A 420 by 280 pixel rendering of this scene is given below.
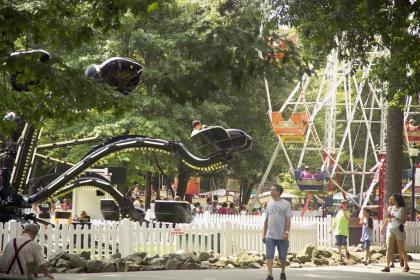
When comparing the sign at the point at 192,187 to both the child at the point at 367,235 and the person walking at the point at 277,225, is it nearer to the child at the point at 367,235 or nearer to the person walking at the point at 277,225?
the child at the point at 367,235

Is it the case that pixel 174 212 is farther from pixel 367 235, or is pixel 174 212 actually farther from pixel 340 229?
pixel 367 235

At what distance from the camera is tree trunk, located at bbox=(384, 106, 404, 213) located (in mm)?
24359

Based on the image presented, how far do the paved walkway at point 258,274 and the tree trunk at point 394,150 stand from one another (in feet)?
16.8

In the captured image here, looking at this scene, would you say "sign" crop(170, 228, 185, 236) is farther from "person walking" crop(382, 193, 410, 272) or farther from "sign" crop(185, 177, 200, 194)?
"sign" crop(185, 177, 200, 194)

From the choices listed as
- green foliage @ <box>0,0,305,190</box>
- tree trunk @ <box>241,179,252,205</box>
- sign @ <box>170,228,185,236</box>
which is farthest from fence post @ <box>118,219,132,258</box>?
tree trunk @ <box>241,179,252,205</box>

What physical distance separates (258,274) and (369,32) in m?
5.72

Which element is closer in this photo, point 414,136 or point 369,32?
point 369,32

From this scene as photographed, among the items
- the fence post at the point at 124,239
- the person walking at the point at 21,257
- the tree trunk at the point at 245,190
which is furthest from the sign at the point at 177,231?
the tree trunk at the point at 245,190

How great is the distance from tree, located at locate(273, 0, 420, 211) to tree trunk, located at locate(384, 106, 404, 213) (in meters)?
1.99

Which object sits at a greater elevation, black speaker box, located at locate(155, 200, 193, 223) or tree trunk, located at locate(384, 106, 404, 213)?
tree trunk, located at locate(384, 106, 404, 213)

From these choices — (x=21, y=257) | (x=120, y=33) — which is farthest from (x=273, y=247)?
(x=21, y=257)

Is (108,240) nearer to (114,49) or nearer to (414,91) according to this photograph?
(414,91)

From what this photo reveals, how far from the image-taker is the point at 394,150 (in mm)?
24391

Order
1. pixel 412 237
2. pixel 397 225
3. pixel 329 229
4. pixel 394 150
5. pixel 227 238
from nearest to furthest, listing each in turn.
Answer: pixel 397 225 → pixel 227 238 → pixel 394 150 → pixel 412 237 → pixel 329 229
